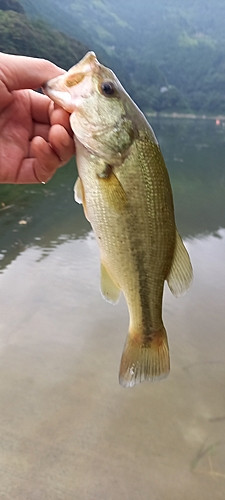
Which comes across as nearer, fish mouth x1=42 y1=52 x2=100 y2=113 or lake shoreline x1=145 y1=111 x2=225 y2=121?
fish mouth x1=42 y1=52 x2=100 y2=113

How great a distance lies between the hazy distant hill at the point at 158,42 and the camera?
A: 96100 millimetres

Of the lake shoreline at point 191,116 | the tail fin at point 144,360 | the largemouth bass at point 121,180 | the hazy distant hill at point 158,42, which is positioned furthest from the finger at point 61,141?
the lake shoreline at point 191,116

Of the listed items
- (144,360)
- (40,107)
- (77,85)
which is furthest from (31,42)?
(144,360)

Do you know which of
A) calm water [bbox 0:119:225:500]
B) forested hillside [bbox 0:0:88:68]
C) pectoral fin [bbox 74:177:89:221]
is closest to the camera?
pectoral fin [bbox 74:177:89:221]

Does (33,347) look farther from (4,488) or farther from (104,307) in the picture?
(4,488)

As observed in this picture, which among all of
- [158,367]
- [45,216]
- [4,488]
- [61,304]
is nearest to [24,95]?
[158,367]

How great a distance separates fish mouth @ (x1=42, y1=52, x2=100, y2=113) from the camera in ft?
6.61

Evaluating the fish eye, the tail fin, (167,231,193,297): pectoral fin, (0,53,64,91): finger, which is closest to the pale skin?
(0,53,64,91): finger

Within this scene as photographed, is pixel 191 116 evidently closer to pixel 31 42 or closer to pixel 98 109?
pixel 31 42

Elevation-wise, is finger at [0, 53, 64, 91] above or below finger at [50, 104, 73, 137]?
above

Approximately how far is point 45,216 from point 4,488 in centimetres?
913

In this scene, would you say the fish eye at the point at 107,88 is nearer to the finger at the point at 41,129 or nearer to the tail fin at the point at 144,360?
the finger at the point at 41,129

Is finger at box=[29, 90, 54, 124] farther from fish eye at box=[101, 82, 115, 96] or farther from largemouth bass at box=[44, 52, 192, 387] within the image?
fish eye at box=[101, 82, 115, 96]

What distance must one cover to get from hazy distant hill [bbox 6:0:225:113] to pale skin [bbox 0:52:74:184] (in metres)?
81.3
